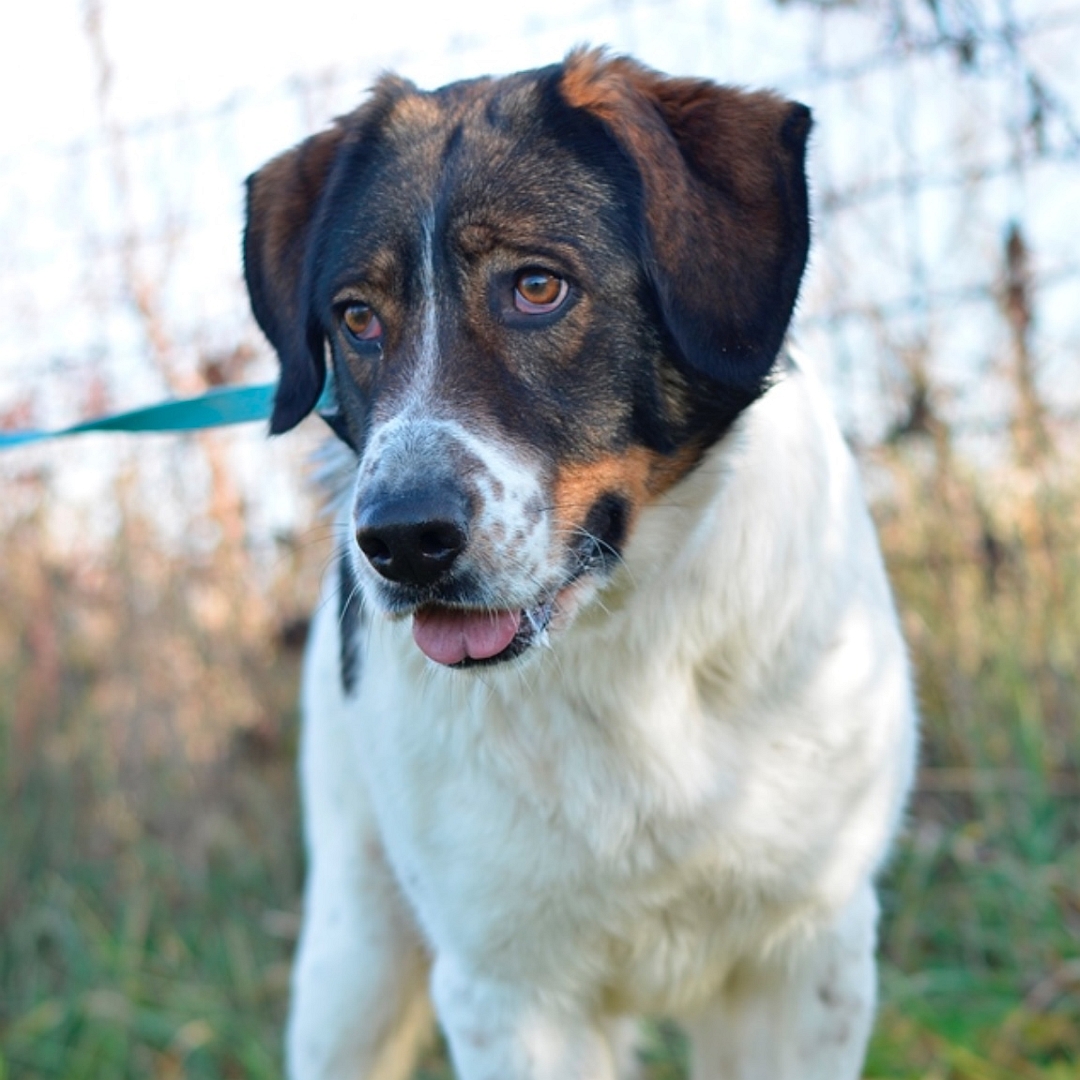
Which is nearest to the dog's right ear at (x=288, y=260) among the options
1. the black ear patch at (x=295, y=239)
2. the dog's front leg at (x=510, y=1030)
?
the black ear patch at (x=295, y=239)

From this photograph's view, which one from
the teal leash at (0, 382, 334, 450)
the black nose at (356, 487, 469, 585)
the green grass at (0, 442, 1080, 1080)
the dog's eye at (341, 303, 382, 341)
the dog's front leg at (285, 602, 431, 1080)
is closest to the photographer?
the black nose at (356, 487, 469, 585)

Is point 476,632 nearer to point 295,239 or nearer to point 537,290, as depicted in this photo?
point 537,290

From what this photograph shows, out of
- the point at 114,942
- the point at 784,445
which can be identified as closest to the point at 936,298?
the point at 784,445

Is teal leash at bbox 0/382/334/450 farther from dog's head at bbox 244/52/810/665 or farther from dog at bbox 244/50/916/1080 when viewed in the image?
dog's head at bbox 244/52/810/665

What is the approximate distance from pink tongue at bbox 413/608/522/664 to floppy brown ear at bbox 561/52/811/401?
1.62ft

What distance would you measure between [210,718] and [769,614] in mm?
3211

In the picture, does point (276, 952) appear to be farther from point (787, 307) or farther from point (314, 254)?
point (787, 307)

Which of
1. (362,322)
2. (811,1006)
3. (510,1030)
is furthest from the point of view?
(811,1006)

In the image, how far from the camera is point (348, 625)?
111 inches

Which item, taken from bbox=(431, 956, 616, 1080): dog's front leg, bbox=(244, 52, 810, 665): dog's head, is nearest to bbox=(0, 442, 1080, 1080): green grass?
bbox=(431, 956, 616, 1080): dog's front leg

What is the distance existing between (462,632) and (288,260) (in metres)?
0.86

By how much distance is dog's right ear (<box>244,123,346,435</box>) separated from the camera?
2.49m

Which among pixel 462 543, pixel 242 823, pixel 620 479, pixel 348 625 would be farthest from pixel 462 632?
pixel 242 823

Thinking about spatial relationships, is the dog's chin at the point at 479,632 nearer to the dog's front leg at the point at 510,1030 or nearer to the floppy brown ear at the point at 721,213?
the floppy brown ear at the point at 721,213
